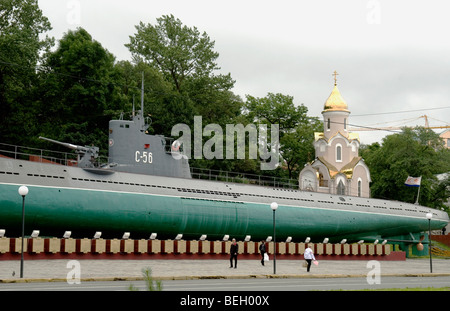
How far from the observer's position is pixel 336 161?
5859 centimetres

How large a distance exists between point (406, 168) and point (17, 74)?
38495 millimetres

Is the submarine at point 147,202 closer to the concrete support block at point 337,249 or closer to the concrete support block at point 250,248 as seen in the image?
the concrete support block at point 250,248

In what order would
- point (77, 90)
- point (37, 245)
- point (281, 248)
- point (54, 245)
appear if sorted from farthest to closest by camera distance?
point (77, 90) < point (281, 248) < point (54, 245) < point (37, 245)

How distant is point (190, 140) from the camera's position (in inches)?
2144

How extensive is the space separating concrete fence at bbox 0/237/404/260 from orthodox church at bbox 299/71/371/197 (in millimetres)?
20057

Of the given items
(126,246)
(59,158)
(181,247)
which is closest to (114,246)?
(126,246)

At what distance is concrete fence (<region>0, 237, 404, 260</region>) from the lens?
23859 millimetres

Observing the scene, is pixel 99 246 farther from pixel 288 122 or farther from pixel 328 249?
pixel 288 122

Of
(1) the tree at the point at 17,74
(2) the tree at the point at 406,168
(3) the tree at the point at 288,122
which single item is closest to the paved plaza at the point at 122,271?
(1) the tree at the point at 17,74

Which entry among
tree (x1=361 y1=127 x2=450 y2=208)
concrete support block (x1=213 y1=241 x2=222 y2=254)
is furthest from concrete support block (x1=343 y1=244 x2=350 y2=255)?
tree (x1=361 y1=127 x2=450 y2=208)

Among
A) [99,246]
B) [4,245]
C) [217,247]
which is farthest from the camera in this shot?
[217,247]

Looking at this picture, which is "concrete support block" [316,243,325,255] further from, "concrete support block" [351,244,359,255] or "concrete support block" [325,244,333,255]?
"concrete support block" [351,244,359,255]

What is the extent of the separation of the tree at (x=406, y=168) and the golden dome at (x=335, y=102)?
8974 mm
